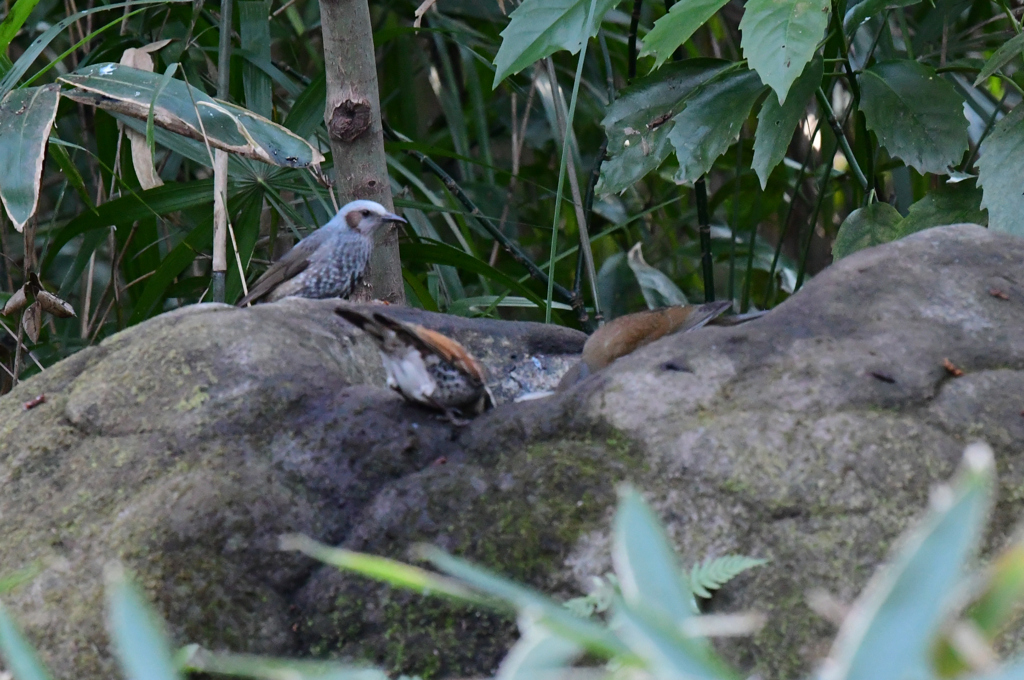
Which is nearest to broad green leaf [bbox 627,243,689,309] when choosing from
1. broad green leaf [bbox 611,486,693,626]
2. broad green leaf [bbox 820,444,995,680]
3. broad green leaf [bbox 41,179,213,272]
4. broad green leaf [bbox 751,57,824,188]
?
broad green leaf [bbox 751,57,824,188]

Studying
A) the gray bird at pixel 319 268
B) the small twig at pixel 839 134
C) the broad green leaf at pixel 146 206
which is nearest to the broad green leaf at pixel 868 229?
the small twig at pixel 839 134

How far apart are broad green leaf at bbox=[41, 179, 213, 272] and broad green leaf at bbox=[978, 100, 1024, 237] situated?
292cm

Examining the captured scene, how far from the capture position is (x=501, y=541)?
6.68 feet

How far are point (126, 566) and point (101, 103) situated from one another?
188 centimetres

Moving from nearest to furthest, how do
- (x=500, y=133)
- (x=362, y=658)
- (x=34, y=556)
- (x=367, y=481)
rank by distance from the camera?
(x=362, y=658), (x=34, y=556), (x=367, y=481), (x=500, y=133)

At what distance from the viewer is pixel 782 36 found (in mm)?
2725

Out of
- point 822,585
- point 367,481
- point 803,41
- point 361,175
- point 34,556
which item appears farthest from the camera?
point 361,175

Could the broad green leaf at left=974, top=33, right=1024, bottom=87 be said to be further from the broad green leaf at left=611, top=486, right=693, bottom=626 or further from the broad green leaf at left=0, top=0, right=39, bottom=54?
the broad green leaf at left=0, top=0, right=39, bottom=54

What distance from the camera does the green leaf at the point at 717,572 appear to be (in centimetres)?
181

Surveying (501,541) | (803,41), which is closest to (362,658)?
(501,541)

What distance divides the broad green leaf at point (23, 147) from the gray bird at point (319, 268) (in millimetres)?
1333

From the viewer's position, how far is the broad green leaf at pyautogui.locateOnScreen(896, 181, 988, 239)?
340 cm

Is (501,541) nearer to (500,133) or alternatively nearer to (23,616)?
(23,616)

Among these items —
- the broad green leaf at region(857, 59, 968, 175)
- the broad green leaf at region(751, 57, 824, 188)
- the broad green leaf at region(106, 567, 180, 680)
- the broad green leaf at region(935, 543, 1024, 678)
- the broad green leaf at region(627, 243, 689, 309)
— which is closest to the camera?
the broad green leaf at region(935, 543, 1024, 678)
